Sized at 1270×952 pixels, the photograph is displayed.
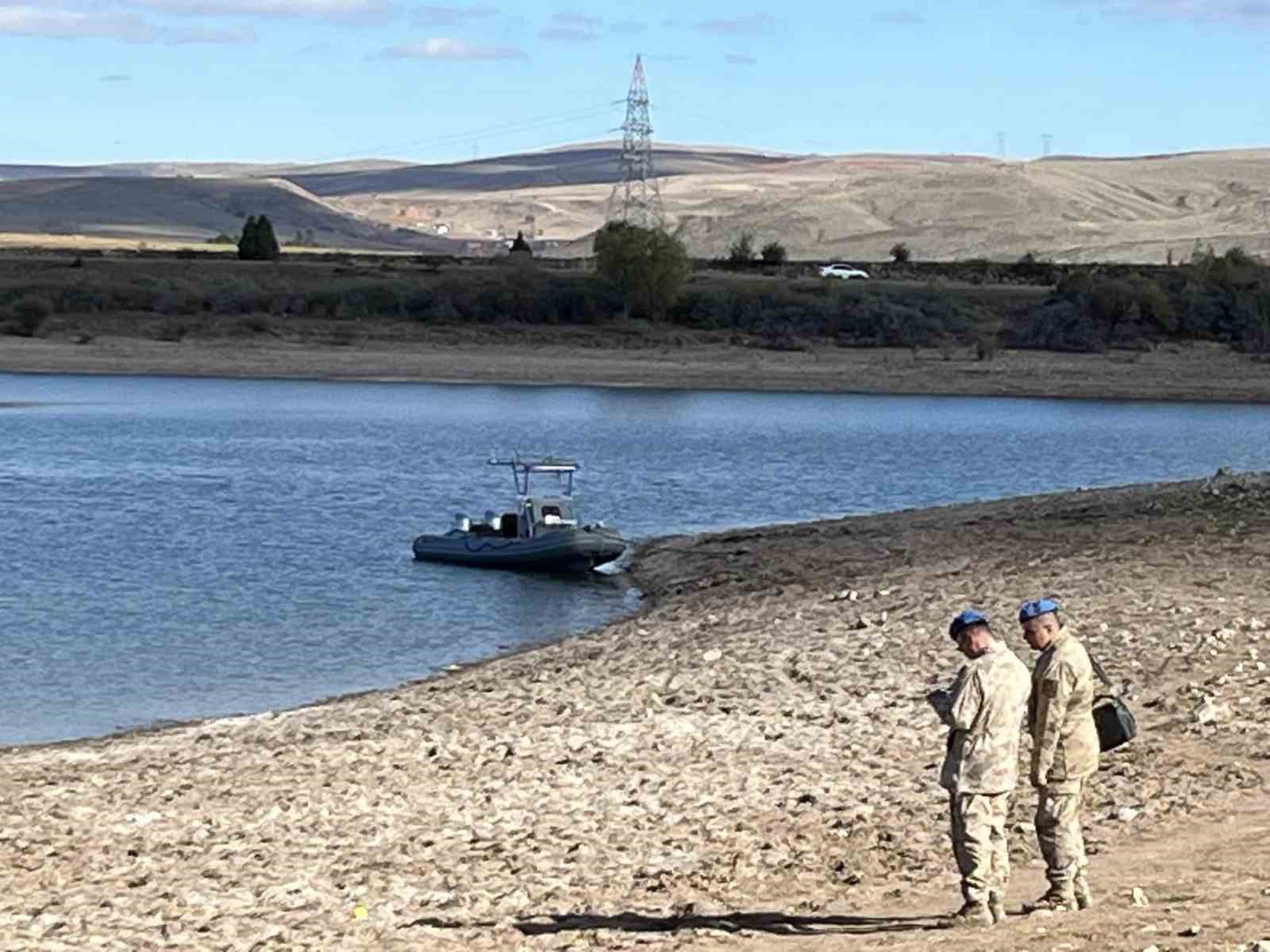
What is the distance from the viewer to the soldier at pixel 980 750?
9.27 metres

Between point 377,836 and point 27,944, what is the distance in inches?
91.8

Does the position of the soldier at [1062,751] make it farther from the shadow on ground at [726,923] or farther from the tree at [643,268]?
the tree at [643,268]

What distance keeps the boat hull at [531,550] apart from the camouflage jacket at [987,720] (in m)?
19.3

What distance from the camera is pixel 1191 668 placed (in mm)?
15227

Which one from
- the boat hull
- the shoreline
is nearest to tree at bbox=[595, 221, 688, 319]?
the shoreline

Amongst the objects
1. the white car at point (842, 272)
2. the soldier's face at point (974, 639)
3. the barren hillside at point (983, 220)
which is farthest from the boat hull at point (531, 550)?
the barren hillside at point (983, 220)

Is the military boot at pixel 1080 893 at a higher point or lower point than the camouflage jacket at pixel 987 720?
lower

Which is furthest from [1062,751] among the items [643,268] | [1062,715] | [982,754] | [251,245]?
[251,245]

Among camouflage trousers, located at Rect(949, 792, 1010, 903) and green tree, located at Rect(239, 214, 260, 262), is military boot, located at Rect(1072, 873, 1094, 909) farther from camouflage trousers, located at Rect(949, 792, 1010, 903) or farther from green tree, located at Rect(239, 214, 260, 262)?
green tree, located at Rect(239, 214, 260, 262)

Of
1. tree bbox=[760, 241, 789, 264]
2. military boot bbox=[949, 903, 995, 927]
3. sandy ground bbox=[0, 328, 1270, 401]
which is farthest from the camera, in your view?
tree bbox=[760, 241, 789, 264]

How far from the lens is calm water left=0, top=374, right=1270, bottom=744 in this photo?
2133 centimetres

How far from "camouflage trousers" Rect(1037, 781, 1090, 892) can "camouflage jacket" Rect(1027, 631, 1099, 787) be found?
0.05 meters

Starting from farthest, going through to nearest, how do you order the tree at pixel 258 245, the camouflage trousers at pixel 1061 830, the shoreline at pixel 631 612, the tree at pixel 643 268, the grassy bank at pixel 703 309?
the tree at pixel 258 245
the tree at pixel 643 268
the grassy bank at pixel 703 309
the shoreline at pixel 631 612
the camouflage trousers at pixel 1061 830

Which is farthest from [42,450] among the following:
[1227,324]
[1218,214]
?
[1218,214]
